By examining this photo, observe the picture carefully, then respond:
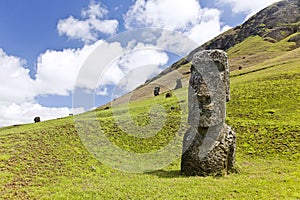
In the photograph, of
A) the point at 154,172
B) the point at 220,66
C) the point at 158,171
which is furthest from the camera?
the point at 158,171

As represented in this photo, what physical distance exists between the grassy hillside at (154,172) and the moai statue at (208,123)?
3.07 feet

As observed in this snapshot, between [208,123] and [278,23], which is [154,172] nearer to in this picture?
[208,123]

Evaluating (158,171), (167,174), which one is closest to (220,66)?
(167,174)

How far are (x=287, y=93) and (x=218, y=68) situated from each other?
22.3 metres

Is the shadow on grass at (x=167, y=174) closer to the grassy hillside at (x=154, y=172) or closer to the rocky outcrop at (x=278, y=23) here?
Answer: the grassy hillside at (x=154, y=172)

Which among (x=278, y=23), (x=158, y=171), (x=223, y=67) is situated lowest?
(x=158, y=171)

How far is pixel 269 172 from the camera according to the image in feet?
54.9

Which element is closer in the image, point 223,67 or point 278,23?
point 223,67

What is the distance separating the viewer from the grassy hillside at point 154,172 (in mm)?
13008

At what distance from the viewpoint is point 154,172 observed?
17656mm

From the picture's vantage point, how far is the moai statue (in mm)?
15672

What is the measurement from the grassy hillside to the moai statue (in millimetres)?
936

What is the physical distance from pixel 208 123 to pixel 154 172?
4.71 metres

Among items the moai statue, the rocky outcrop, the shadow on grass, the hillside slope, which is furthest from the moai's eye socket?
the rocky outcrop
